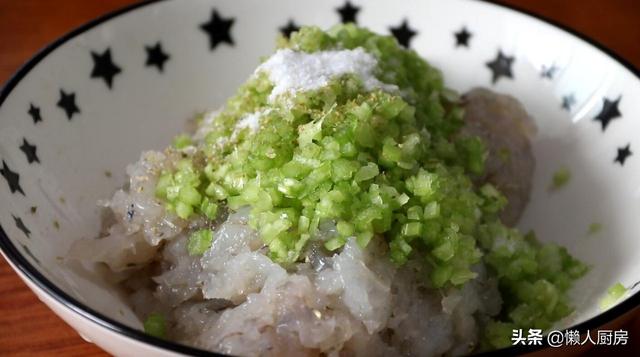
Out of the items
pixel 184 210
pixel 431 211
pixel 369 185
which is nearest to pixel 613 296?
pixel 431 211

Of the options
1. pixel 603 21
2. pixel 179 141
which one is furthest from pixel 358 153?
pixel 603 21

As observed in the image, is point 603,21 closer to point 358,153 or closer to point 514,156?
point 514,156

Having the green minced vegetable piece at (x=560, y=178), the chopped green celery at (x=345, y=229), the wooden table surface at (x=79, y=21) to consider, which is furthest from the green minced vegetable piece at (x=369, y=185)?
the wooden table surface at (x=79, y=21)

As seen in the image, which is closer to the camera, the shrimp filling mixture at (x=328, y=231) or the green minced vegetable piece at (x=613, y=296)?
the shrimp filling mixture at (x=328, y=231)

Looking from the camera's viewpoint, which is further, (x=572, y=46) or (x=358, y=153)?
(x=572, y=46)

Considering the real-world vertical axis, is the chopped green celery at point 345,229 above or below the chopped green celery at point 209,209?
above

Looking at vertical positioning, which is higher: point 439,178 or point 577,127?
point 439,178

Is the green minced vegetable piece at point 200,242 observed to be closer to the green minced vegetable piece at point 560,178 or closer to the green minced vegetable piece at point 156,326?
the green minced vegetable piece at point 156,326
